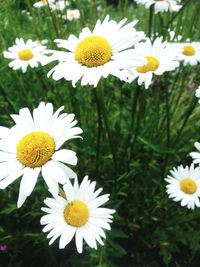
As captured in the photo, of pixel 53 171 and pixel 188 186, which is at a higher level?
pixel 188 186

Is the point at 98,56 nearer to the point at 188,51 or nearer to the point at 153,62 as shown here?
the point at 153,62

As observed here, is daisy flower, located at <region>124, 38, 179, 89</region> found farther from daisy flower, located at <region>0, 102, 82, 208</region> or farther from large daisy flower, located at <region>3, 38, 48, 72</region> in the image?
large daisy flower, located at <region>3, 38, 48, 72</region>

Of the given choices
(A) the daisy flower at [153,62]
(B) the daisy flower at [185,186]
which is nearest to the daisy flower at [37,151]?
(A) the daisy flower at [153,62]

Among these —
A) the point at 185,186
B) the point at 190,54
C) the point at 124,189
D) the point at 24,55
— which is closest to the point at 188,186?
the point at 185,186

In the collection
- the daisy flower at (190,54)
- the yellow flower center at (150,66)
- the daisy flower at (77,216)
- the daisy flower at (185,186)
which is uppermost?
the daisy flower at (190,54)

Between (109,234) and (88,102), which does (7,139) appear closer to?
(109,234)

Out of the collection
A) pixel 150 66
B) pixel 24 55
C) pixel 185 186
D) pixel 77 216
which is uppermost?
pixel 24 55

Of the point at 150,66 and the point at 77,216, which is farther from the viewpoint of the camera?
the point at 150,66

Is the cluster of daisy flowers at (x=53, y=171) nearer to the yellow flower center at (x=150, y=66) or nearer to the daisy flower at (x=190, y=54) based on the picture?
the yellow flower center at (x=150, y=66)
